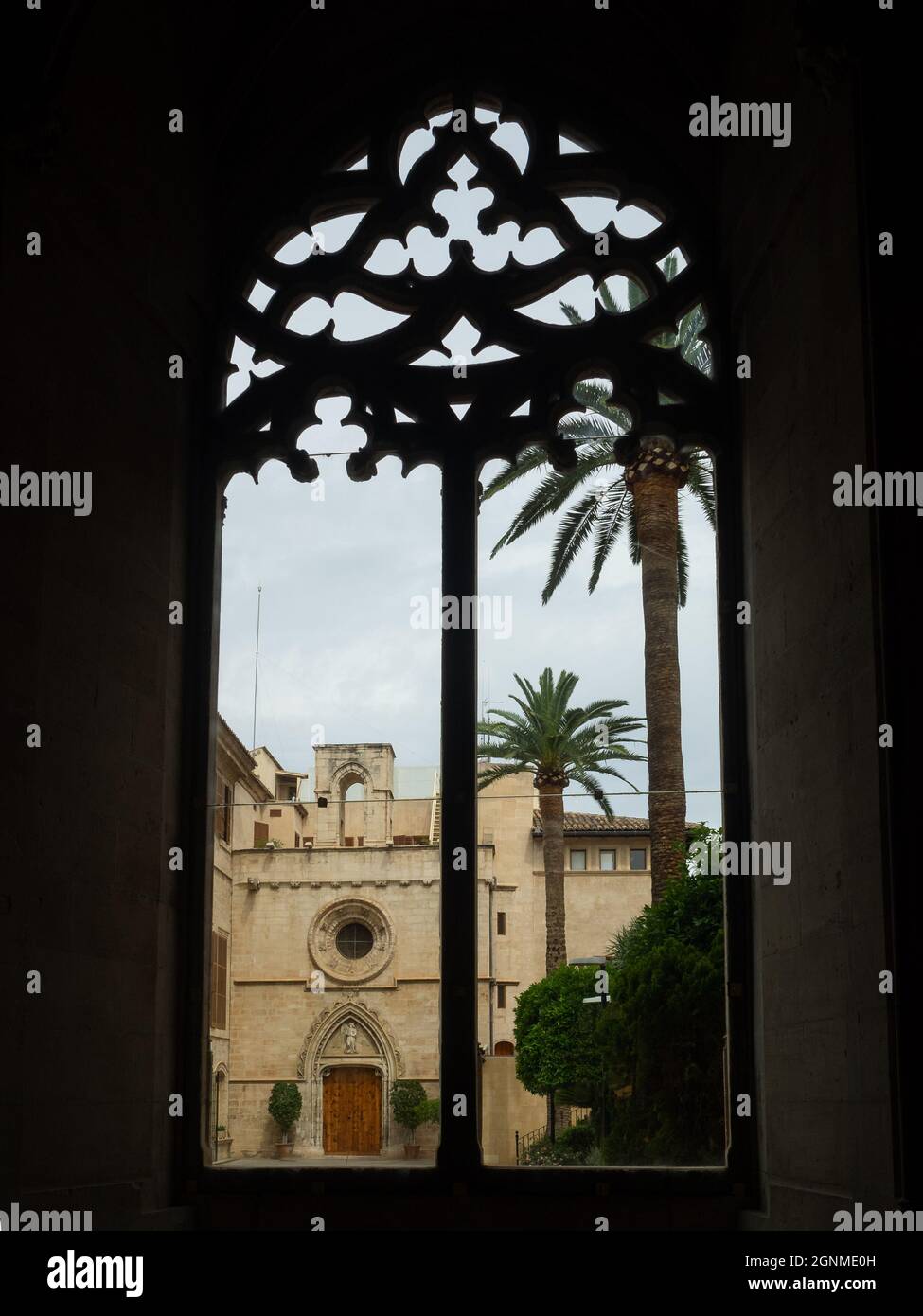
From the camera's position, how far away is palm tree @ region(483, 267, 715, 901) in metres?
13.3

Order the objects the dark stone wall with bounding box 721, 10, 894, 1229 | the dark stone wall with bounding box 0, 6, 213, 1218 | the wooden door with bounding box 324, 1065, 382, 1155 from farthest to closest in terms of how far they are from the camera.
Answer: the wooden door with bounding box 324, 1065, 382, 1155 < the dark stone wall with bounding box 0, 6, 213, 1218 < the dark stone wall with bounding box 721, 10, 894, 1229

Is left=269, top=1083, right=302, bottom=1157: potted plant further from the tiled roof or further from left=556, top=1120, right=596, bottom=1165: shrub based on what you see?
the tiled roof

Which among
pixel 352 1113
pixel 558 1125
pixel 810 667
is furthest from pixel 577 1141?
pixel 352 1113

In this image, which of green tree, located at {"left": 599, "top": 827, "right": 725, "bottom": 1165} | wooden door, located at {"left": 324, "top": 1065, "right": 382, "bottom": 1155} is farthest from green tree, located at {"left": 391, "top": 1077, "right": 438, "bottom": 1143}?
wooden door, located at {"left": 324, "top": 1065, "right": 382, "bottom": 1155}

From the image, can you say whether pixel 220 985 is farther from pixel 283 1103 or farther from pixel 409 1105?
pixel 283 1103

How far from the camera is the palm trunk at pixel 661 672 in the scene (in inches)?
523

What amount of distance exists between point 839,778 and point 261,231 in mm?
4623

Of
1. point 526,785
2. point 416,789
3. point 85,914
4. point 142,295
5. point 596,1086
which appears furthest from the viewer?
point 526,785

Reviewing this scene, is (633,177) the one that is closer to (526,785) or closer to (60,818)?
(60,818)

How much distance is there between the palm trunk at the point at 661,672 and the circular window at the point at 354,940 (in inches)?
419

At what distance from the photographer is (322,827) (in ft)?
93.5

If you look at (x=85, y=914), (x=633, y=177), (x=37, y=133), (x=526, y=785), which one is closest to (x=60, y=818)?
(x=85, y=914)

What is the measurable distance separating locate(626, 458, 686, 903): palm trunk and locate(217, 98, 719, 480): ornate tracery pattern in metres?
5.25
